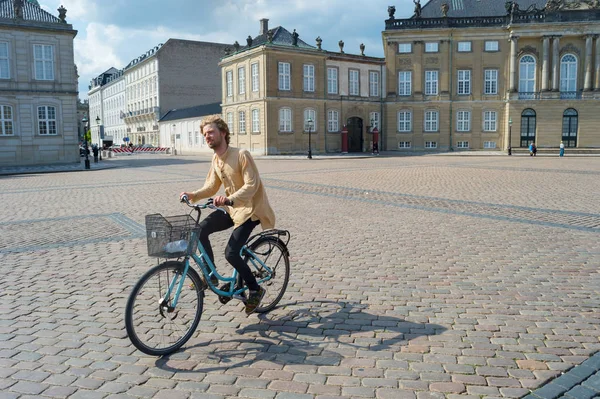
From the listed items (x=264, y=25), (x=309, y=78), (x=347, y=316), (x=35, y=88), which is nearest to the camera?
(x=347, y=316)

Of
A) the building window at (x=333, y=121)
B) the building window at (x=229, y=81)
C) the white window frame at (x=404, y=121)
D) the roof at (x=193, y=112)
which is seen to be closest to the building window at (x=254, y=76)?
the building window at (x=229, y=81)

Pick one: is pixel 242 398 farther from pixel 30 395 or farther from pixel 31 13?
pixel 31 13

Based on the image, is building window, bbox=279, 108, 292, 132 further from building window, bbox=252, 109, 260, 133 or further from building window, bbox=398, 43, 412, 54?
building window, bbox=398, 43, 412, 54

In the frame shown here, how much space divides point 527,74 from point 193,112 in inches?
1426

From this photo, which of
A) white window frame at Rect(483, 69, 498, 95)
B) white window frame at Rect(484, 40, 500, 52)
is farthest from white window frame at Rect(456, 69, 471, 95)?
white window frame at Rect(484, 40, 500, 52)

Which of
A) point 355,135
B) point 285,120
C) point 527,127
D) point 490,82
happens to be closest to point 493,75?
point 490,82

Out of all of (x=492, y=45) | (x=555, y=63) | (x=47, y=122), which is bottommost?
(x=47, y=122)

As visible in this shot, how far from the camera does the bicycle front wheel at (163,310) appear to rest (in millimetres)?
4238

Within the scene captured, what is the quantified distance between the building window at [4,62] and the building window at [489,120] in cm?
4138

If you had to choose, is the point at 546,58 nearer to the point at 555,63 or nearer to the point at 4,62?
the point at 555,63

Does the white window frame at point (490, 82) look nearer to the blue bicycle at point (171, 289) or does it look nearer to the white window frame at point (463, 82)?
the white window frame at point (463, 82)

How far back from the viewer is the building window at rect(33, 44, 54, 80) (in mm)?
34812

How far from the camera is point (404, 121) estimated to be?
5341cm

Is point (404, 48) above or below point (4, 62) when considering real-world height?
above
